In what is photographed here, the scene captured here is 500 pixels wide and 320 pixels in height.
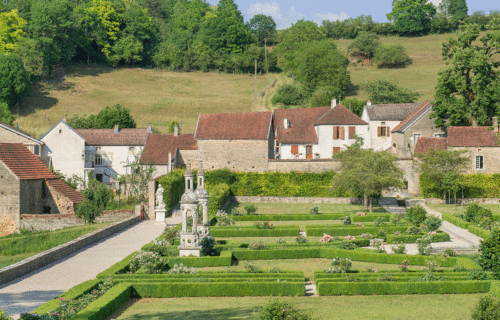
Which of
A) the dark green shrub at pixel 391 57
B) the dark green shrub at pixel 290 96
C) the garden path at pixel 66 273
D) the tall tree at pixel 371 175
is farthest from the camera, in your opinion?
the dark green shrub at pixel 391 57

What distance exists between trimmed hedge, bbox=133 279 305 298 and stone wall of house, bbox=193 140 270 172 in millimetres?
33607

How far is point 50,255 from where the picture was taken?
24062mm

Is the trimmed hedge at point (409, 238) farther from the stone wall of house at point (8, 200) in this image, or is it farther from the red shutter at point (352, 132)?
the red shutter at point (352, 132)

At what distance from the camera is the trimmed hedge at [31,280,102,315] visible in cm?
1499

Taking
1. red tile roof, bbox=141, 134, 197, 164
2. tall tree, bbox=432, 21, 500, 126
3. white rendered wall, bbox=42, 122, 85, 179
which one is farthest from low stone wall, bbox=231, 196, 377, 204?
white rendered wall, bbox=42, 122, 85, 179

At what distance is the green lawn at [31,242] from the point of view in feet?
90.0

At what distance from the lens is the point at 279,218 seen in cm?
3897

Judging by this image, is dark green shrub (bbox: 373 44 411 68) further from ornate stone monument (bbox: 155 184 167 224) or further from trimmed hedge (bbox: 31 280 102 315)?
trimmed hedge (bbox: 31 280 102 315)

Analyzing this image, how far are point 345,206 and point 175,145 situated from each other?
63.7 feet

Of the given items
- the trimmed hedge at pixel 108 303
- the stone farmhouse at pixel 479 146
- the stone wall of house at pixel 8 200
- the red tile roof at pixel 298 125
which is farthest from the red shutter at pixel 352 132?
the trimmed hedge at pixel 108 303

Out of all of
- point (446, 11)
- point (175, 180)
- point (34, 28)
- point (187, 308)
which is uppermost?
point (446, 11)

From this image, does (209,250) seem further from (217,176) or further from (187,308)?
(217,176)

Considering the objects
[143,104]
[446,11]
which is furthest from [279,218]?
[446,11]

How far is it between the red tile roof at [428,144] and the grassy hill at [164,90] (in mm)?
37628
